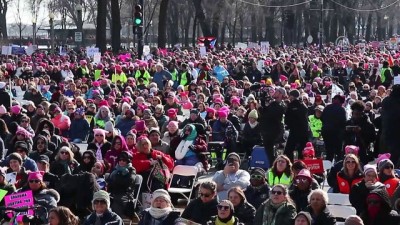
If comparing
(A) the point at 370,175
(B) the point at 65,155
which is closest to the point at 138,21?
(B) the point at 65,155

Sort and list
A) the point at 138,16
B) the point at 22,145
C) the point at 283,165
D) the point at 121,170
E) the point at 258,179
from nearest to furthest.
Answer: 1. the point at 258,179
2. the point at 283,165
3. the point at 121,170
4. the point at 22,145
5. the point at 138,16

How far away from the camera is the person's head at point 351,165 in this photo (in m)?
13.0

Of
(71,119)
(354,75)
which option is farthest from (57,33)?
(71,119)

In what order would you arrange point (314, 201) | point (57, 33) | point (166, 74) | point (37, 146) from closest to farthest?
1. point (314, 201)
2. point (37, 146)
3. point (166, 74)
4. point (57, 33)

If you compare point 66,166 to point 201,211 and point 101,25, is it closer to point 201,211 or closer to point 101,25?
point 201,211

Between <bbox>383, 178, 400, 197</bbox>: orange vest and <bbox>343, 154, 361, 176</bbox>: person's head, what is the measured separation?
439mm

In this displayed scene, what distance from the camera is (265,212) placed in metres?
11.3

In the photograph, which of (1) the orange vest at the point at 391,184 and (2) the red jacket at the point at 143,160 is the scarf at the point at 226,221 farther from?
(2) the red jacket at the point at 143,160

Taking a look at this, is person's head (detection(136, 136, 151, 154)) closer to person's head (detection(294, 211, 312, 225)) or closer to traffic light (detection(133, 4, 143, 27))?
person's head (detection(294, 211, 312, 225))

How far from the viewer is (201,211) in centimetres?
1198

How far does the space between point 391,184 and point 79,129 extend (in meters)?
9.28

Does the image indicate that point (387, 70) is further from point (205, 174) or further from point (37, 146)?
point (37, 146)

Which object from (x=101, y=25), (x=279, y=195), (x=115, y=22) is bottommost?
(x=279, y=195)

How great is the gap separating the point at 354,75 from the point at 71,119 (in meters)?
14.2
